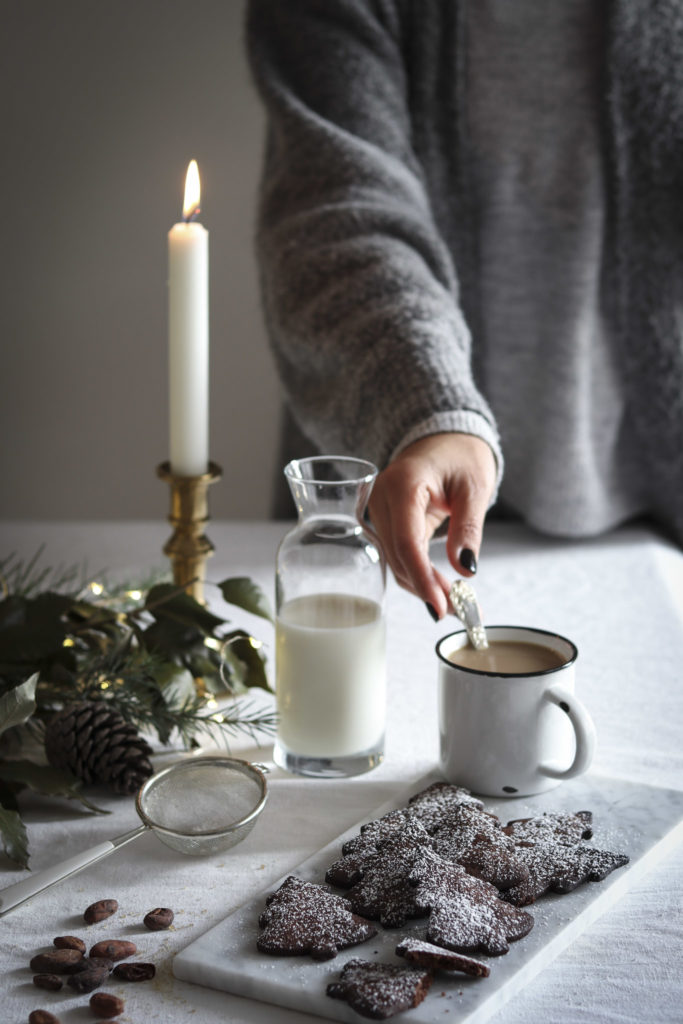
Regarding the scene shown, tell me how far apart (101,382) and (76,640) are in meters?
1.59

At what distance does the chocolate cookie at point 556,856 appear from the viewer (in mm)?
563

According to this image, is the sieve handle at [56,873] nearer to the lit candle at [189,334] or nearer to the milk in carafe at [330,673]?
the milk in carafe at [330,673]

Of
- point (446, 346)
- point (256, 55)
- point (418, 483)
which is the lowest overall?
point (418, 483)

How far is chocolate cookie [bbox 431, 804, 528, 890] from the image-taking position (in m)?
0.57

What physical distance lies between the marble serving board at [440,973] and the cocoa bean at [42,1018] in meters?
0.06

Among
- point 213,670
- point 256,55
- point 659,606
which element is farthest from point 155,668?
point 256,55

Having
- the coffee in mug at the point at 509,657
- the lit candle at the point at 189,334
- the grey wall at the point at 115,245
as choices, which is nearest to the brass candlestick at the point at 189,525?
the lit candle at the point at 189,334

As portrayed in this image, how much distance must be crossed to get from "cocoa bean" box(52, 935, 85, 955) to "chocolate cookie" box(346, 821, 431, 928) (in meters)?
0.14

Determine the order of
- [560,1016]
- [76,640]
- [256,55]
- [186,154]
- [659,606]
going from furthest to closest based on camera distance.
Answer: [186,154] → [256,55] → [659,606] → [76,640] → [560,1016]

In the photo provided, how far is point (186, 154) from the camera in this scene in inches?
88.7

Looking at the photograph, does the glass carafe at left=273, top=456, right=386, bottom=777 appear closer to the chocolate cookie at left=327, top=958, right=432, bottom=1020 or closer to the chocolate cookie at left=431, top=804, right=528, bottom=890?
the chocolate cookie at left=431, top=804, right=528, bottom=890

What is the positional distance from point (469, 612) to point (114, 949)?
33 centimetres

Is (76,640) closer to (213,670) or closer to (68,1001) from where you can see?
(213,670)

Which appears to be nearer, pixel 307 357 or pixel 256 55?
pixel 307 357
